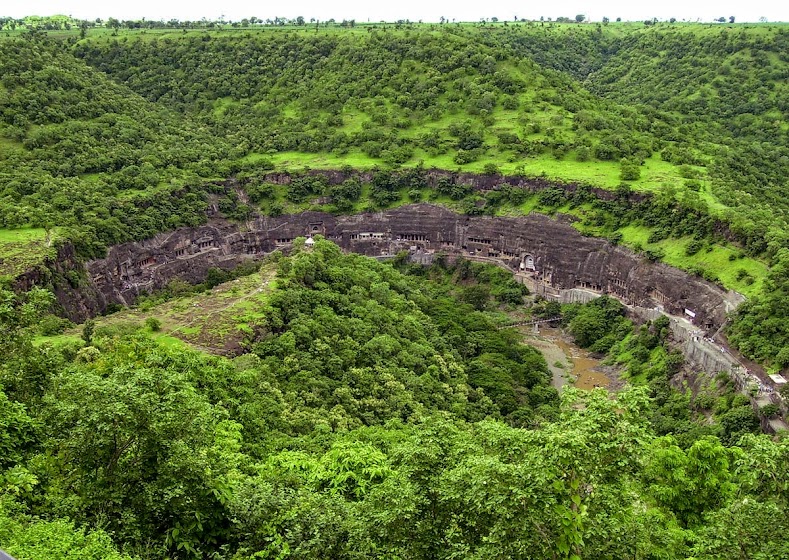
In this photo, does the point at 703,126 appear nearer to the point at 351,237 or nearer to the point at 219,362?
the point at 351,237

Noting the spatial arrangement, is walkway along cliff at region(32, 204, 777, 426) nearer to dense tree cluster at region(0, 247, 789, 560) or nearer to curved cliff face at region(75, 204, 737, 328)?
curved cliff face at region(75, 204, 737, 328)

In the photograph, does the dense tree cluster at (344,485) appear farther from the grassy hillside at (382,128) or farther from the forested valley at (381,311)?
the grassy hillside at (382,128)

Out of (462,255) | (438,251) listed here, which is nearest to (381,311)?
(462,255)

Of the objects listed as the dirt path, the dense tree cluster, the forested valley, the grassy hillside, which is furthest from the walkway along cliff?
the dense tree cluster

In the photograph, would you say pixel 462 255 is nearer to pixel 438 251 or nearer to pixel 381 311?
pixel 438 251

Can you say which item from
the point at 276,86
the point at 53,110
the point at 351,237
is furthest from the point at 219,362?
the point at 276,86

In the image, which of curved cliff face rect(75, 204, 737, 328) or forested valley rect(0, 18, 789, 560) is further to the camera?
curved cliff face rect(75, 204, 737, 328)
